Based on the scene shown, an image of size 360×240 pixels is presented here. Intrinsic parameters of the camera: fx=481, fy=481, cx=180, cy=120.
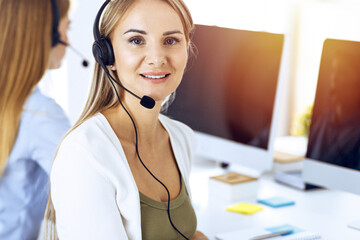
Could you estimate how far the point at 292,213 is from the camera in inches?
60.7

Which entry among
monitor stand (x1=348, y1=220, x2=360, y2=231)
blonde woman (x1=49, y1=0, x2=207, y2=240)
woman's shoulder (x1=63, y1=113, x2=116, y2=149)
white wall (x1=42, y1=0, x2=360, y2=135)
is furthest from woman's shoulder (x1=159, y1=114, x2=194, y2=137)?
white wall (x1=42, y1=0, x2=360, y2=135)

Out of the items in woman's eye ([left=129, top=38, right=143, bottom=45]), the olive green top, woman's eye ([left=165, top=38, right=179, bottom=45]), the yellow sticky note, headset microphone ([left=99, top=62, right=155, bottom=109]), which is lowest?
the yellow sticky note

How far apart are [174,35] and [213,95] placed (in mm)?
463

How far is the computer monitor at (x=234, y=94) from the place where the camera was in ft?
5.01

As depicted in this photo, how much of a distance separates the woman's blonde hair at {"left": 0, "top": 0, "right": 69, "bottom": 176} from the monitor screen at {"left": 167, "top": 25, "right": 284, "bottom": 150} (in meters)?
0.71

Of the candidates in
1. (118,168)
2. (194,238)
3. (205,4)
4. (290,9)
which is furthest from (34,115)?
(290,9)

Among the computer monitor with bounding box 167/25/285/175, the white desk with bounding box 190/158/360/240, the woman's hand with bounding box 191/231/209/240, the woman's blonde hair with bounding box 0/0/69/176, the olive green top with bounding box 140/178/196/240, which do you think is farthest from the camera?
the computer monitor with bounding box 167/25/285/175

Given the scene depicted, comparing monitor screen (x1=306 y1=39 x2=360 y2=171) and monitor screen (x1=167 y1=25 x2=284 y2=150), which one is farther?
monitor screen (x1=167 y1=25 x2=284 y2=150)

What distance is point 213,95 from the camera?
1.66 meters

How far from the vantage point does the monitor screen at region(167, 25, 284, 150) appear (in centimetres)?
153

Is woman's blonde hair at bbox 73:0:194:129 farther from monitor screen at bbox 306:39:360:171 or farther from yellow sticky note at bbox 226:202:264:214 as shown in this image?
yellow sticky note at bbox 226:202:264:214

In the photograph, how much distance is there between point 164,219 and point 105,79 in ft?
1.31

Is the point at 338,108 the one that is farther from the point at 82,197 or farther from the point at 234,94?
the point at 82,197

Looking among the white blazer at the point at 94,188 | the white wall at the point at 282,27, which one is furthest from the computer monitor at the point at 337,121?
the white wall at the point at 282,27
